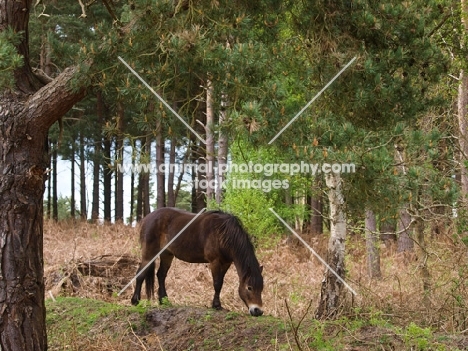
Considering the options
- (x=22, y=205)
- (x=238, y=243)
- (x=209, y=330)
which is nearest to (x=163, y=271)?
(x=238, y=243)

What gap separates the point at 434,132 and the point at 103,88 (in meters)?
3.40

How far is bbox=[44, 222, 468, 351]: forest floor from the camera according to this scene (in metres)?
7.00

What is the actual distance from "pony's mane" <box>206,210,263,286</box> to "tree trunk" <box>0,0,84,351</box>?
283cm

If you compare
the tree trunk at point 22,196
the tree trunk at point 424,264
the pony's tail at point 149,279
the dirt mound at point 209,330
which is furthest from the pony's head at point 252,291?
the tree trunk at point 22,196

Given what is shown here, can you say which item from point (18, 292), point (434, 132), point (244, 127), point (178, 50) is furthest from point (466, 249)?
point (18, 292)

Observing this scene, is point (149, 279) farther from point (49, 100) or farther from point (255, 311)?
point (49, 100)

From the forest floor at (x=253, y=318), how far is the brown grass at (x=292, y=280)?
0.02m

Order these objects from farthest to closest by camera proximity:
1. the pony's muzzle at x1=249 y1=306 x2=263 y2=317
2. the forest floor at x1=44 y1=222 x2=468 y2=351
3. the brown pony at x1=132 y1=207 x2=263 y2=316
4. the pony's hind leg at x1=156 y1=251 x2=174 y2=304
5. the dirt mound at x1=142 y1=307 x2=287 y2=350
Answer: the pony's hind leg at x1=156 y1=251 x2=174 y2=304
the brown pony at x1=132 y1=207 x2=263 y2=316
the pony's muzzle at x1=249 y1=306 x2=263 y2=317
the dirt mound at x1=142 y1=307 x2=287 y2=350
the forest floor at x1=44 y1=222 x2=468 y2=351

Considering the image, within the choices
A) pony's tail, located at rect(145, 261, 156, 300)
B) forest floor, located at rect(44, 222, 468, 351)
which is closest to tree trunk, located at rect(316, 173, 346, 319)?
forest floor, located at rect(44, 222, 468, 351)

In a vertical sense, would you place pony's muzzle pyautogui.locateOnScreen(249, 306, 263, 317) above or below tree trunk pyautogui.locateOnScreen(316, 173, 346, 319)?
below

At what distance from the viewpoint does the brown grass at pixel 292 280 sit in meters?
8.44

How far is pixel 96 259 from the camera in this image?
12734 mm

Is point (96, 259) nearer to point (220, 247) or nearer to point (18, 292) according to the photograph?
point (220, 247)

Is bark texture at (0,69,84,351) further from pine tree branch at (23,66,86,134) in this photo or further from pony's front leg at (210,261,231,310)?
pony's front leg at (210,261,231,310)
